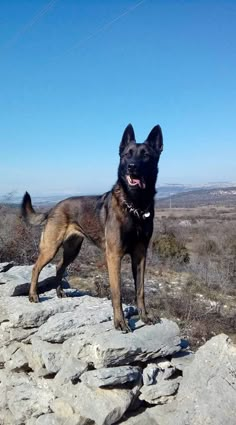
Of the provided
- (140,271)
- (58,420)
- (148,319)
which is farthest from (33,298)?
(58,420)

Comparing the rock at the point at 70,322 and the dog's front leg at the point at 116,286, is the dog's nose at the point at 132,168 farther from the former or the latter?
the rock at the point at 70,322

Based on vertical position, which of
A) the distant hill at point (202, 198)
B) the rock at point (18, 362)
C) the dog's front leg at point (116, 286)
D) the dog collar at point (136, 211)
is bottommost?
the distant hill at point (202, 198)

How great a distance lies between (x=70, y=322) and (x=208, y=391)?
6.45 ft

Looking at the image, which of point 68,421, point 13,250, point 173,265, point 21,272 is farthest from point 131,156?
point 173,265

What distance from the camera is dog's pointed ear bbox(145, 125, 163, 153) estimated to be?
18.5ft

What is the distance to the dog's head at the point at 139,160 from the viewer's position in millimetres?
5297

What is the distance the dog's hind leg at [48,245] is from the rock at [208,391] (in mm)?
2582

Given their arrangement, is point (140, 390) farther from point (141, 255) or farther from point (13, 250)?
point (13, 250)

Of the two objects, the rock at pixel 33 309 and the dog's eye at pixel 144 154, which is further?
the rock at pixel 33 309

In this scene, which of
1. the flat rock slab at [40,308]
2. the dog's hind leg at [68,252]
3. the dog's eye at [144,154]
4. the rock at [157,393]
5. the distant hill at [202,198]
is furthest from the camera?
the distant hill at [202,198]

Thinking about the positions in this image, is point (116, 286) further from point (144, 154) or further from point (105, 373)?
point (144, 154)

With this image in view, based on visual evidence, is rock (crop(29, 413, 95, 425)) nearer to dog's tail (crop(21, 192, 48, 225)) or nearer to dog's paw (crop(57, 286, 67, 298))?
dog's paw (crop(57, 286, 67, 298))

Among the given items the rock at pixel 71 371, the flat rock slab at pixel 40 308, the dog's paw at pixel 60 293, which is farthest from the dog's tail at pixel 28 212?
the rock at pixel 71 371

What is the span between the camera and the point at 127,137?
5719 millimetres
